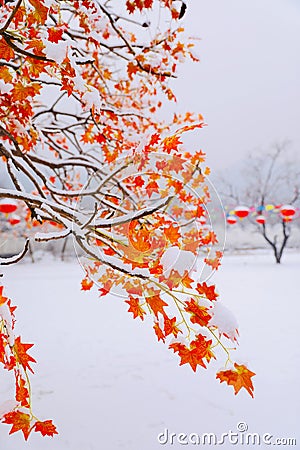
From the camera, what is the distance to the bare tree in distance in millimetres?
9250

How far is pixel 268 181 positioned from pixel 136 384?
8.07m

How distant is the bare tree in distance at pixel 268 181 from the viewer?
9250 mm

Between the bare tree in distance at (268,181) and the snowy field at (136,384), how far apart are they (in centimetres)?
597

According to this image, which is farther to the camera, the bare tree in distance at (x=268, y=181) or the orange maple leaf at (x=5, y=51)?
the bare tree in distance at (x=268, y=181)

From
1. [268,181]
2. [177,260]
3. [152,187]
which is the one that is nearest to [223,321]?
[177,260]

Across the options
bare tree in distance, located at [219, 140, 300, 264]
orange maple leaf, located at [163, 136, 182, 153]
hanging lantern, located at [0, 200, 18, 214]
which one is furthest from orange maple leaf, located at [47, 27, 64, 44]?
bare tree in distance, located at [219, 140, 300, 264]

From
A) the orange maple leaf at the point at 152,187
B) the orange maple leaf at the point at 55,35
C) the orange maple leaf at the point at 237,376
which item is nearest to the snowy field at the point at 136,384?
the orange maple leaf at the point at 237,376

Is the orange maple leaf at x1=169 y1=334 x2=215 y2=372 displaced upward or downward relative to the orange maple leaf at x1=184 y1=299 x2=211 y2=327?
downward

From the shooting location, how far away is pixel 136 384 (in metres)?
1.92

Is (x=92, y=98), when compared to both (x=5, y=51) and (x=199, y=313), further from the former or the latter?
(x=199, y=313)

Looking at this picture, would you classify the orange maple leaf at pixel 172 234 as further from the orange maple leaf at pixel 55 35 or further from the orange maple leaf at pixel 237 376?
the orange maple leaf at pixel 55 35

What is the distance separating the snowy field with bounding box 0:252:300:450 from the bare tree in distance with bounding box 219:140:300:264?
19.6 ft

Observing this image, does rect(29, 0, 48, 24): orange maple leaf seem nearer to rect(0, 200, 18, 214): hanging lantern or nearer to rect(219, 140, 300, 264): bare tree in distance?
rect(0, 200, 18, 214): hanging lantern

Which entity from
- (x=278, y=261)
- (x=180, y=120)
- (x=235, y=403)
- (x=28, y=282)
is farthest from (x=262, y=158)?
(x=235, y=403)
